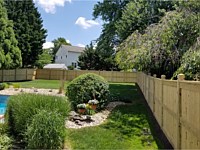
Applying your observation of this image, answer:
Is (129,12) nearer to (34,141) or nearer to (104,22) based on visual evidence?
(104,22)

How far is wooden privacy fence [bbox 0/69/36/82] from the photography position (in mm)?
35469

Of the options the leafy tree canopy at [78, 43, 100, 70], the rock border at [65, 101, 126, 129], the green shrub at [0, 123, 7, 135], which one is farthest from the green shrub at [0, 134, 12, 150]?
the leafy tree canopy at [78, 43, 100, 70]

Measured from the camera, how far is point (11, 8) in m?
39.6

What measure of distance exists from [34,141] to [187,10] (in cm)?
985

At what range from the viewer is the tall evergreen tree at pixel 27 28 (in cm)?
3809

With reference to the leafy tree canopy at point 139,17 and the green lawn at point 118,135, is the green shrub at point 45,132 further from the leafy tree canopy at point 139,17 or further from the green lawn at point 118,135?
the leafy tree canopy at point 139,17

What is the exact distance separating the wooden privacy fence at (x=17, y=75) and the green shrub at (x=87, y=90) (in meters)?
24.8

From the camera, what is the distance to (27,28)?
3903cm

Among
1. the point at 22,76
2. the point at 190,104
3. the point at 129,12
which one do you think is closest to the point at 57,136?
the point at 190,104

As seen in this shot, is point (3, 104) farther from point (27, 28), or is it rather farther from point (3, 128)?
point (27, 28)

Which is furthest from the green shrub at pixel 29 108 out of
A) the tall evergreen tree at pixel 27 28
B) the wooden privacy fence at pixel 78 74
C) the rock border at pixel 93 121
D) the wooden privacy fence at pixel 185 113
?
the tall evergreen tree at pixel 27 28

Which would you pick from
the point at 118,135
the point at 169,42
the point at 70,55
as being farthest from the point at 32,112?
the point at 70,55

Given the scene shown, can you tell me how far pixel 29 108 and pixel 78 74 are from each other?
32.2 m

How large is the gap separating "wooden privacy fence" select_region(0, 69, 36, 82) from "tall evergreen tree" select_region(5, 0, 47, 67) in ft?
5.81
